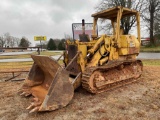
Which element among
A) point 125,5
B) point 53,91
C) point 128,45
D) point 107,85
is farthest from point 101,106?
point 125,5

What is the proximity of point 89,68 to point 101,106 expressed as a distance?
3.82 ft

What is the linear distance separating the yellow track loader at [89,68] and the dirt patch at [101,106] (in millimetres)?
237

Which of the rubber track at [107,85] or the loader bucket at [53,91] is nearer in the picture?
the loader bucket at [53,91]

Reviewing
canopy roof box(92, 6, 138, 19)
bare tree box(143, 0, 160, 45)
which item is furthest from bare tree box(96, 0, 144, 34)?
canopy roof box(92, 6, 138, 19)

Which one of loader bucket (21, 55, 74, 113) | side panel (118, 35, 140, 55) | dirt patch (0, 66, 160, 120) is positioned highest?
side panel (118, 35, 140, 55)

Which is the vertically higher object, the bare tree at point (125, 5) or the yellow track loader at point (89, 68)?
the bare tree at point (125, 5)

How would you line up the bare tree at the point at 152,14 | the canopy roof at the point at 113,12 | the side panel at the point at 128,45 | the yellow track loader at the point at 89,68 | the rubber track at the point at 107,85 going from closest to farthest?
the yellow track loader at the point at 89,68 < the rubber track at the point at 107,85 < the canopy roof at the point at 113,12 < the side panel at the point at 128,45 < the bare tree at the point at 152,14

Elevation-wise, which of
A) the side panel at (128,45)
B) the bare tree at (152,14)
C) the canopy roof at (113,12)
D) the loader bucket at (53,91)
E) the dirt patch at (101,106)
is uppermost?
the bare tree at (152,14)

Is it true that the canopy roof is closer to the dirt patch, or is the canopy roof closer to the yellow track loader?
the yellow track loader

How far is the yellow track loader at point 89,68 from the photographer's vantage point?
437 cm

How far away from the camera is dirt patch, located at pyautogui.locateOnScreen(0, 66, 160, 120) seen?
12.5ft

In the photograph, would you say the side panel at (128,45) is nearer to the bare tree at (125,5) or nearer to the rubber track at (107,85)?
the rubber track at (107,85)

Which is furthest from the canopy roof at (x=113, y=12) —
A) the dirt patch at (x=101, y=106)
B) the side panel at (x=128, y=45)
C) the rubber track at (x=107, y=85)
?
the dirt patch at (x=101, y=106)

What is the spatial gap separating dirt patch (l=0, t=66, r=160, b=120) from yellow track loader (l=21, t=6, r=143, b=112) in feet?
0.78
